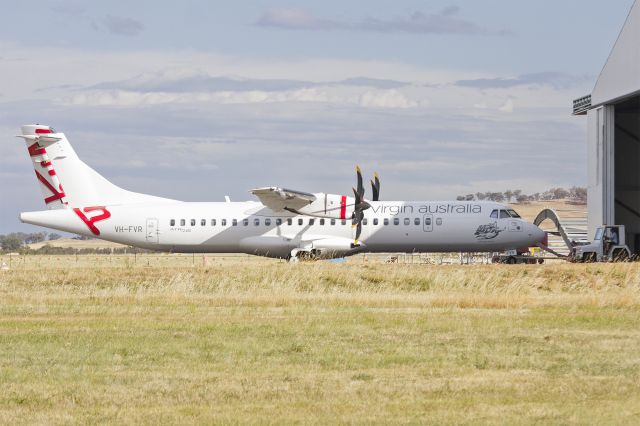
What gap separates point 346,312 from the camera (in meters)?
21.9

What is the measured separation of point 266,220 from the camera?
43.9 metres

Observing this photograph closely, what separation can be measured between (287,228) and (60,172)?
1053cm

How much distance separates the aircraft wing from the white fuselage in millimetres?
538

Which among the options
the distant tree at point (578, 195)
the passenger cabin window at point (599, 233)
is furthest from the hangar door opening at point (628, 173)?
the distant tree at point (578, 195)

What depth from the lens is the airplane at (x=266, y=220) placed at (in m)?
42.8

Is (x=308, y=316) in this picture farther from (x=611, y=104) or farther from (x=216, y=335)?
(x=611, y=104)

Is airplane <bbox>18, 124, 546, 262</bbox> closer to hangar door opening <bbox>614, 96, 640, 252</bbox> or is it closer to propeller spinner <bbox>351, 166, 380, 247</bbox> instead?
propeller spinner <bbox>351, 166, 380, 247</bbox>

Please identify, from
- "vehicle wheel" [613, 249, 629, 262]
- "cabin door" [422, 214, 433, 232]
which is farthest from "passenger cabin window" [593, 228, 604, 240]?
"cabin door" [422, 214, 433, 232]

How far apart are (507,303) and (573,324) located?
392cm

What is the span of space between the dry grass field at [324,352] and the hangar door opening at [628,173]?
18.0 meters

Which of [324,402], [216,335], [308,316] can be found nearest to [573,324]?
[308,316]

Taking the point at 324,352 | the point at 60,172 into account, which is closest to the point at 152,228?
the point at 60,172

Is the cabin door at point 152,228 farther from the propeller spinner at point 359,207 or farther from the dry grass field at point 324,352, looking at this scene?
the dry grass field at point 324,352

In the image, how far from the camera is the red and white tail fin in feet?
146
